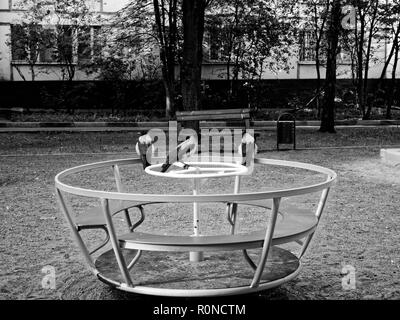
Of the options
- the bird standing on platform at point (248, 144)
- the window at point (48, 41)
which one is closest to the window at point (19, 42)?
the window at point (48, 41)

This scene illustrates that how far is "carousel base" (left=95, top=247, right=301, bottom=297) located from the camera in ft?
12.8

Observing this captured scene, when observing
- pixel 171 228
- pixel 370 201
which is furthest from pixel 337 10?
pixel 171 228

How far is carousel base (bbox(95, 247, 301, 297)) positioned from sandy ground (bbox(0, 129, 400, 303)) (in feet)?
0.66

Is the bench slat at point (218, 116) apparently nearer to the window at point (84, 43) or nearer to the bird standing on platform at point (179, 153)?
the bird standing on platform at point (179, 153)

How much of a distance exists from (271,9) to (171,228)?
18557 millimetres

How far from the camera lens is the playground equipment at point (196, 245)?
3535mm

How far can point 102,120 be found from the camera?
68.9 feet

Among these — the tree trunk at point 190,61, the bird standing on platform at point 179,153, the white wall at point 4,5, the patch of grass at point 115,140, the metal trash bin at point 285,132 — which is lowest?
the patch of grass at point 115,140

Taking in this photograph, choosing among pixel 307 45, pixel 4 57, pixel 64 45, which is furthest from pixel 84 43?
pixel 307 45

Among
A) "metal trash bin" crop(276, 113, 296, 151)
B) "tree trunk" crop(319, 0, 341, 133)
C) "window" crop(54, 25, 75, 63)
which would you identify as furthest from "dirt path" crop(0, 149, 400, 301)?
"window" crop(54, 25, 75, 63)

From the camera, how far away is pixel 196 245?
363cm

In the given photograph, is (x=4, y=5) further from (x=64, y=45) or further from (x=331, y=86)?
(x=331, y=86)

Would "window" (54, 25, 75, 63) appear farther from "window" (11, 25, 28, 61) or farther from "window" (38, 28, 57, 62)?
"window" (11, 25, 28, 61)
